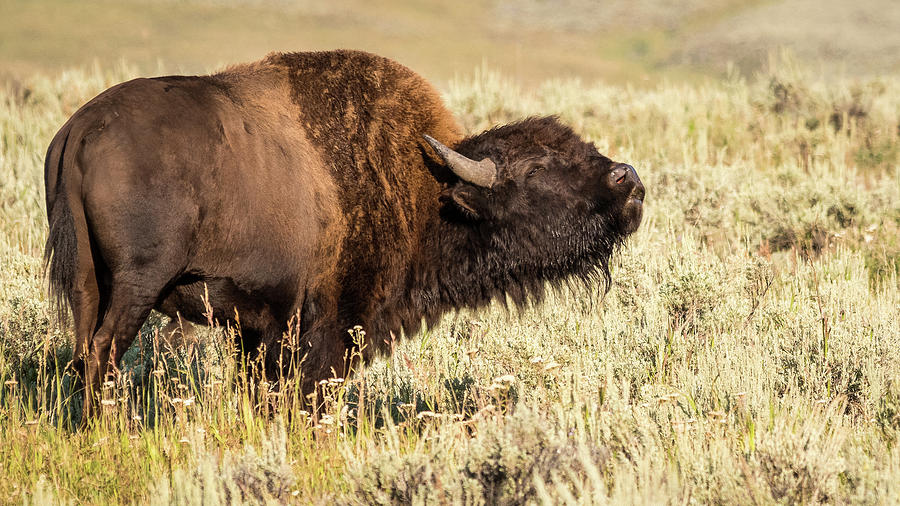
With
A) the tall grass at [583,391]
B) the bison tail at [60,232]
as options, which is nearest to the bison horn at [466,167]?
the tall grass at [583,391]

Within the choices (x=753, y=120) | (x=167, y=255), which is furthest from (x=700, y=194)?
(x=167, y=255)

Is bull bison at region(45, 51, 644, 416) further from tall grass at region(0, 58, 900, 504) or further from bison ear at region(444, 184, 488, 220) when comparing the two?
tall grass at region(0, 58, 900, 504)

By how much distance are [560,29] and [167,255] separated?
A: 1628 inches

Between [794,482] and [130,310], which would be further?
[130,310]

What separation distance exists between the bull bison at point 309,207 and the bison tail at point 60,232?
1cm

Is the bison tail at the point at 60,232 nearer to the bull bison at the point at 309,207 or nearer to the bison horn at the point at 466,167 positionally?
the bull bison at the point at 309,207

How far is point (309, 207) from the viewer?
175 inches

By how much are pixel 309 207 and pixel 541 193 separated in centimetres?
129

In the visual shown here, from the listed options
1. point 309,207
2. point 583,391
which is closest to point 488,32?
point 309,207

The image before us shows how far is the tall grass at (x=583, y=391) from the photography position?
339 cm

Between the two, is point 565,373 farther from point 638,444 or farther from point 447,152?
point 447,152

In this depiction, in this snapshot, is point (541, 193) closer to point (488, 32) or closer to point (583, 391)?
point (583, 391)

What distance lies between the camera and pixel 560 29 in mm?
43375

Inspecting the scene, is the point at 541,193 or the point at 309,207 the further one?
the point at 541,193
